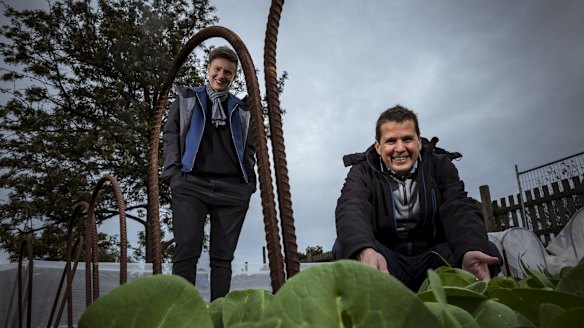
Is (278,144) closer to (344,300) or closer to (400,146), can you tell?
(344,300)

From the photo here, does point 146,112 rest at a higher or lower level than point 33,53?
lower

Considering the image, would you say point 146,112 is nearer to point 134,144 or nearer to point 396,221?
point 134,144

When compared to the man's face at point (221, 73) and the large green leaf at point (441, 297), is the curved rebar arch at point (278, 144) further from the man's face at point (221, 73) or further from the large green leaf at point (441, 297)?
the man's face at point (221, 73)

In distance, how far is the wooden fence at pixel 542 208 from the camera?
6789mm

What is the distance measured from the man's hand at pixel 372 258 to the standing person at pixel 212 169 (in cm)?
119

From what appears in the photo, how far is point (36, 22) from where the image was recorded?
9469mm

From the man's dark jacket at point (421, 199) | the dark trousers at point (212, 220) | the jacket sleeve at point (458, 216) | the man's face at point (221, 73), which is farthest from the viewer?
the man's face at point (221, 73)

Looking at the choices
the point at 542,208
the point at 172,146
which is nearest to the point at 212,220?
the point at 172,146

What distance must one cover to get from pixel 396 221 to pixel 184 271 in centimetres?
111

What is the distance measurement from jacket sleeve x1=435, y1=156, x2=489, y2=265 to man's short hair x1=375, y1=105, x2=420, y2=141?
0.73ft

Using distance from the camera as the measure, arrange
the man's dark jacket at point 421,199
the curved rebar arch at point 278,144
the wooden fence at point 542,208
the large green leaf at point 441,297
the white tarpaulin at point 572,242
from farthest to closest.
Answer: the wooden fence at point 542,208, the white tarpaulin at point 572,242, the man's dark jacket at point 421,199, the curved rebar arch at point 278,144, the large green leaf at point 441,297

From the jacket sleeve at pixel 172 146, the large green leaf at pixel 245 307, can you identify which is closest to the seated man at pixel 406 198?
the jacket sleeve at pixel 172 146

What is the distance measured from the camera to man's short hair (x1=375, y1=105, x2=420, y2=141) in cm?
189

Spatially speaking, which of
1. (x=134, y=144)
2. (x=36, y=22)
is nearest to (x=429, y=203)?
(x=134, y=144)
